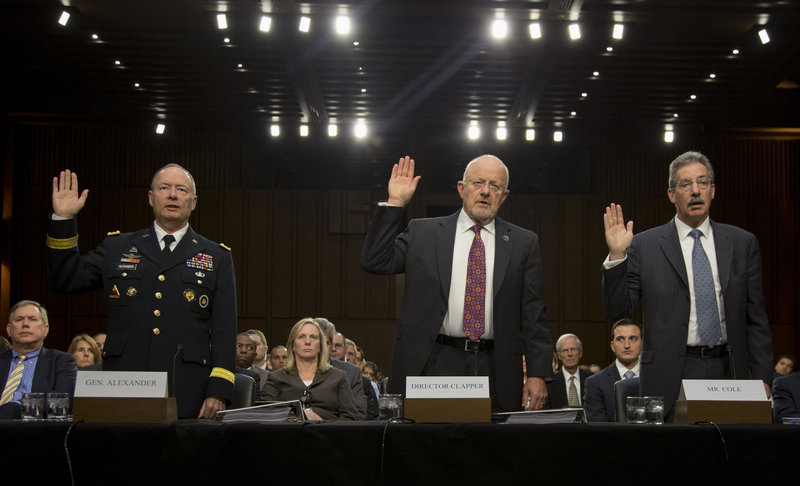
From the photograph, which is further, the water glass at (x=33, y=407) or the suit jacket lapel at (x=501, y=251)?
the suit jacket lapel at (x=501, y=251)

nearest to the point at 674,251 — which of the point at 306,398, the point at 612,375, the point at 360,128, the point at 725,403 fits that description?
the point at 725,403

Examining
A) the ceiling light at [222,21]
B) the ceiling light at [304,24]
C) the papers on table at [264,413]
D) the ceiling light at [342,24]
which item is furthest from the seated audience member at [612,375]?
the ceiling light at [222,21]

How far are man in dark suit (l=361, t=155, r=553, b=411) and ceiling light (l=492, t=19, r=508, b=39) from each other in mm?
5960

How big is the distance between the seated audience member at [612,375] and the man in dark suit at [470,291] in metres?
1.74

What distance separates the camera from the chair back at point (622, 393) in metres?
3.02

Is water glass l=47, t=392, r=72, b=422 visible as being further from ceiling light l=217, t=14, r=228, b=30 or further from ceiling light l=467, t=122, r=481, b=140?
ceiling light l=467, t=122, r=481, b=140

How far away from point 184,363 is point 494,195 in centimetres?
128

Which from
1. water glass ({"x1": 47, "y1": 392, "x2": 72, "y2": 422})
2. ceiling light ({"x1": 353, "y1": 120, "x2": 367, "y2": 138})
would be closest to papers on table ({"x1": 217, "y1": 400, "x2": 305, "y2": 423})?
water glass ({"x1": 47, "y1": 392, "x2": 72, "y2": 422})

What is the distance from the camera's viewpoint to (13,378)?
15.8 ft

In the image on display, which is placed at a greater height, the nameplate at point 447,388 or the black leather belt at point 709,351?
the black leather belt at point 709,351

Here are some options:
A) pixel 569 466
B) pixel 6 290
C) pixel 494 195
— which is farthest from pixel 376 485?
pixel 6 290

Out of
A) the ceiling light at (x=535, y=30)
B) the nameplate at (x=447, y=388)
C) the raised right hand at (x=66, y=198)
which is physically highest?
the ceiling light at (x=535, y=30)

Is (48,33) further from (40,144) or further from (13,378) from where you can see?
(13,378)

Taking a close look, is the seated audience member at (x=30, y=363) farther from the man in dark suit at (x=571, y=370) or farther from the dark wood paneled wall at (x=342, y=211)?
the dark wood paneled wall at (x=342, y=211)
